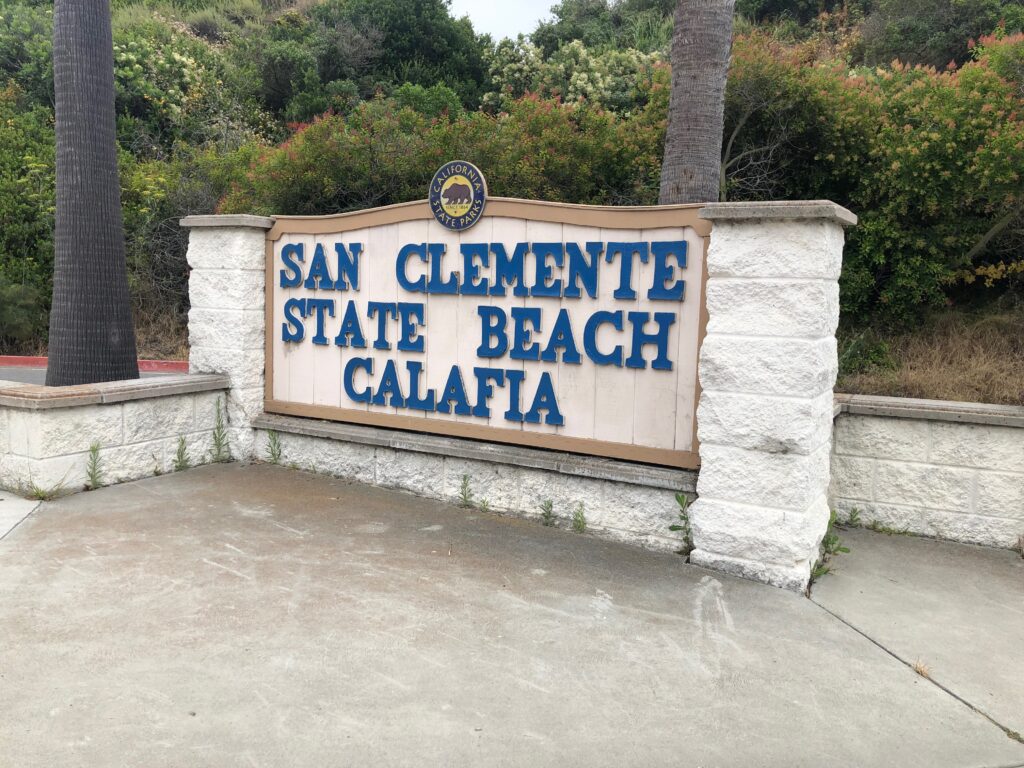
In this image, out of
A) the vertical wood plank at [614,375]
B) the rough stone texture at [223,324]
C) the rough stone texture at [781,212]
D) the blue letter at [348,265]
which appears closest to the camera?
the rough stone texture at [781,212]

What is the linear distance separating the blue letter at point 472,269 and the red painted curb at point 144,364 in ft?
22.3

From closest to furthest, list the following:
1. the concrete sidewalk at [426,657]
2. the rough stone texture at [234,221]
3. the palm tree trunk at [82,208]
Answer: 1. the concrete sidewalk at [426,657]
2. the rough stone texture at [234,221]
3. the palm tree trunk at [82,208]

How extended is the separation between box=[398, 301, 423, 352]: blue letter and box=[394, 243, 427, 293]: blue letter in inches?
4.7

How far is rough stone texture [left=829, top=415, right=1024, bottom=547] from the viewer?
537cm

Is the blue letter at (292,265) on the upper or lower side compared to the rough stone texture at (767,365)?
upper

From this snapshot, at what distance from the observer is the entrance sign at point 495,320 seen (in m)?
5.09

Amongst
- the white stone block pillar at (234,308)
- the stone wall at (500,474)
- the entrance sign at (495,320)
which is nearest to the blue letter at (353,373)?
the entrance sign at (495,320)

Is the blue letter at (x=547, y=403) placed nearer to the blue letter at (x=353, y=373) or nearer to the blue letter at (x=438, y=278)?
the blue letter at (x=438, y=278)

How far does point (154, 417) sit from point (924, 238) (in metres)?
7.05

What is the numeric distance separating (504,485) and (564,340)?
1031 mm

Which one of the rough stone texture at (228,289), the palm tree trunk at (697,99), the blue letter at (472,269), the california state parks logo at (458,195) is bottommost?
the rough stone texture at (228,289)

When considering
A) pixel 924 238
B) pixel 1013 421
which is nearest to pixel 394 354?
pixel 1013 421

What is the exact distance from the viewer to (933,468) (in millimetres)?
5527

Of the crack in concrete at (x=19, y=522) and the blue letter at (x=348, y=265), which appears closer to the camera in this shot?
the crack in concrete at (x=19, y=522)
